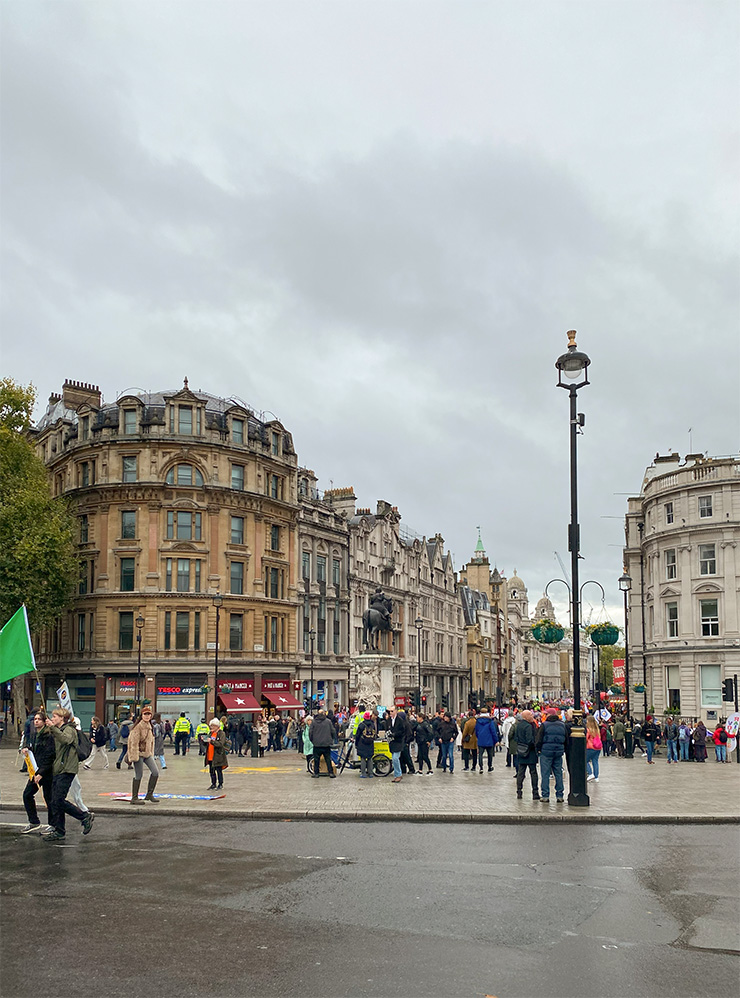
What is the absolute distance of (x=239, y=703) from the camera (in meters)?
53.8

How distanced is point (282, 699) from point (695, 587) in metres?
26.9

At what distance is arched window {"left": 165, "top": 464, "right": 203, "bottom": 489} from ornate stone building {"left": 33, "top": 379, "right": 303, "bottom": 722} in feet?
0.20

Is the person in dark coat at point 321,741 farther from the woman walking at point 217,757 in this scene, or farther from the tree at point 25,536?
the tree at point 25,536

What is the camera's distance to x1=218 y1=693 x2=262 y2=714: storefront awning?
2093 inches

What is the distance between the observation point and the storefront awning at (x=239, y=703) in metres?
53.2

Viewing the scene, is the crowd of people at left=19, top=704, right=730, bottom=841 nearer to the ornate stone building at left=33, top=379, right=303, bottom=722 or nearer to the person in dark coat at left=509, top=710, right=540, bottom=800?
the person in dark coat at left=509, top=710, right=540, bottom=800

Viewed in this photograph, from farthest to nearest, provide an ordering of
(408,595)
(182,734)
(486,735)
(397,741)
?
(408,595) < (182,734) < (486,735) < (397,741)

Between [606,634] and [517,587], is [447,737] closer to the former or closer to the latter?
[606,634]

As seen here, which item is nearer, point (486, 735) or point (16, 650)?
point (16, 650)

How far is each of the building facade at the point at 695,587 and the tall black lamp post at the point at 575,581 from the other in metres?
38.0

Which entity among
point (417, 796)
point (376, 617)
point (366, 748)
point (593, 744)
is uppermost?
point (376, 617)

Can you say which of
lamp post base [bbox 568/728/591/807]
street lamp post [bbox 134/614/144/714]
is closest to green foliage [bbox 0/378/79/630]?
street lamp post [bbox 134/614/144/714]

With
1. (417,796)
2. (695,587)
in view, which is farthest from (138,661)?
(417,796)

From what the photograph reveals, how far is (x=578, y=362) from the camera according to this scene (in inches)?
728
